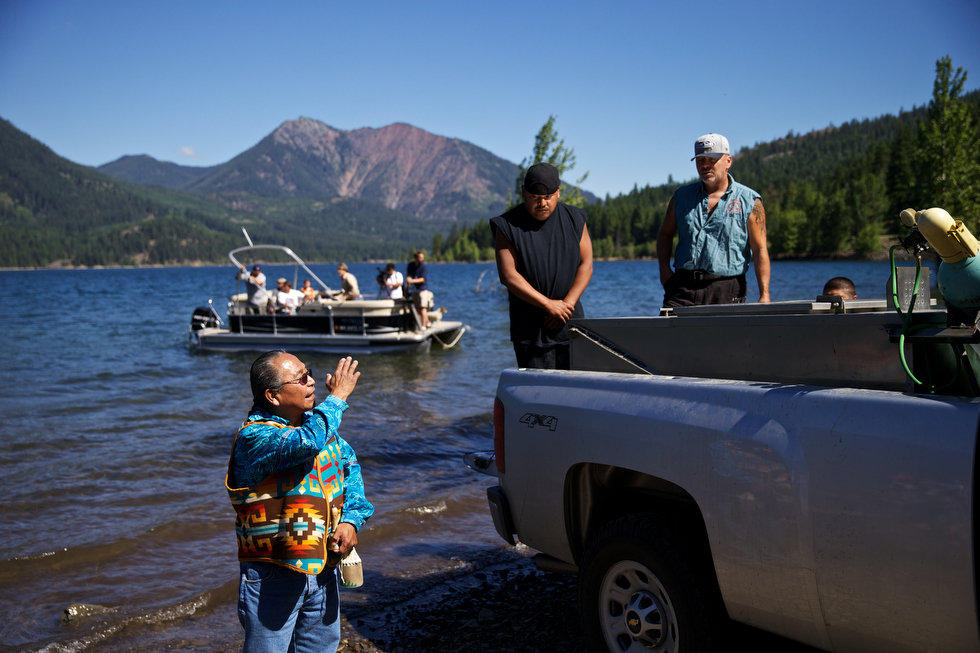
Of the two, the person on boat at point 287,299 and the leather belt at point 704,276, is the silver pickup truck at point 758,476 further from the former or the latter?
the person on boat at point 287,299

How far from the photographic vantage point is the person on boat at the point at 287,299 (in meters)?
20.5

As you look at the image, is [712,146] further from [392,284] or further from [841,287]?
[392,284]

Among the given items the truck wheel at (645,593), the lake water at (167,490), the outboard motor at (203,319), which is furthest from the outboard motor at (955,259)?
the outboard motor at (203,319)

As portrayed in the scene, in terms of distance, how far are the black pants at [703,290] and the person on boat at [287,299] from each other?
16082mm

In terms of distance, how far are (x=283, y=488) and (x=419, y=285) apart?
17119 mm

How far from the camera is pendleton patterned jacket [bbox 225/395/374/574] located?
279 cm

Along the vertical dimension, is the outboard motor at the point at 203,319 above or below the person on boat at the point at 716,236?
below

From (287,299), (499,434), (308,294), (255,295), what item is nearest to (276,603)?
→ (499,434)

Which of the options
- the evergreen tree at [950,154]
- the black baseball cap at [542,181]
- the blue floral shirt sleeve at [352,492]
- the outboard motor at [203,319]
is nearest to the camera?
the blue floral shirt sleeve at [352,492]

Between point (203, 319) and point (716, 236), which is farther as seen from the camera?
point (203, 319)

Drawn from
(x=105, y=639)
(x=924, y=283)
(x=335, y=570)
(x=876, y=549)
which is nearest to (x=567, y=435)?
(x=335, y=570)

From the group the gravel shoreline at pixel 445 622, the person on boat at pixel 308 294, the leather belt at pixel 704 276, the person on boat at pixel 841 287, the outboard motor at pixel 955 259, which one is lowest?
the gravel shoreline at pixel 445 622

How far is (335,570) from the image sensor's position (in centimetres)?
308

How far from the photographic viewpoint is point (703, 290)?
5.14 m
